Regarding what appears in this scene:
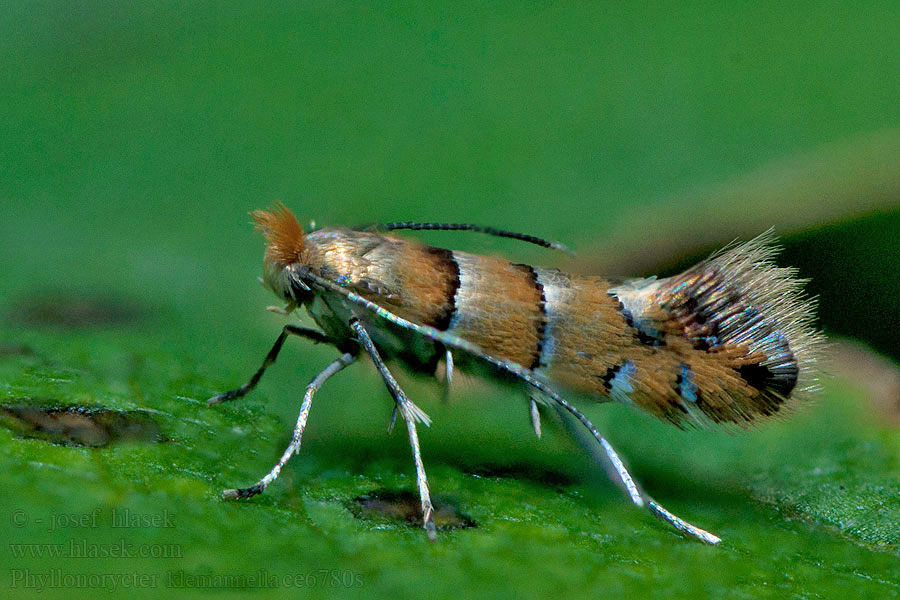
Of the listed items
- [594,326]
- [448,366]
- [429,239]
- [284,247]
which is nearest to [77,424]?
[284,247]

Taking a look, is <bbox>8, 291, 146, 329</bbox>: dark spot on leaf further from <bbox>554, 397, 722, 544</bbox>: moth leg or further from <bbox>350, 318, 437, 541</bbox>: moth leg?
<bbox>554, 397, 722, 544</bbox>: moth leg

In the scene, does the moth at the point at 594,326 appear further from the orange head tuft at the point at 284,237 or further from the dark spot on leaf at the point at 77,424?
the dark spot on leaf at the point at 77,424

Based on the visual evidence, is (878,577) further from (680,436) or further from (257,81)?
(257,81)

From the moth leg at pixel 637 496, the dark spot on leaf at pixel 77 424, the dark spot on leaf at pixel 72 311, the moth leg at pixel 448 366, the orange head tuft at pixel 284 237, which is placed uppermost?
the orange head tuft at pixel 284 237

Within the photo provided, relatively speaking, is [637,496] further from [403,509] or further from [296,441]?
[296,441]

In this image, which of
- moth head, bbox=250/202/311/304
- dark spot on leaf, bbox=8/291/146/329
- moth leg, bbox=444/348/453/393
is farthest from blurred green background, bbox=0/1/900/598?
moth head, bbox=250/202/311/304

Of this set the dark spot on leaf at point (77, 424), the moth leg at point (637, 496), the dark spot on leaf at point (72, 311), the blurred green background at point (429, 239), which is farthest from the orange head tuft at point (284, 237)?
the dark spot on leaf at point (72, 311)
